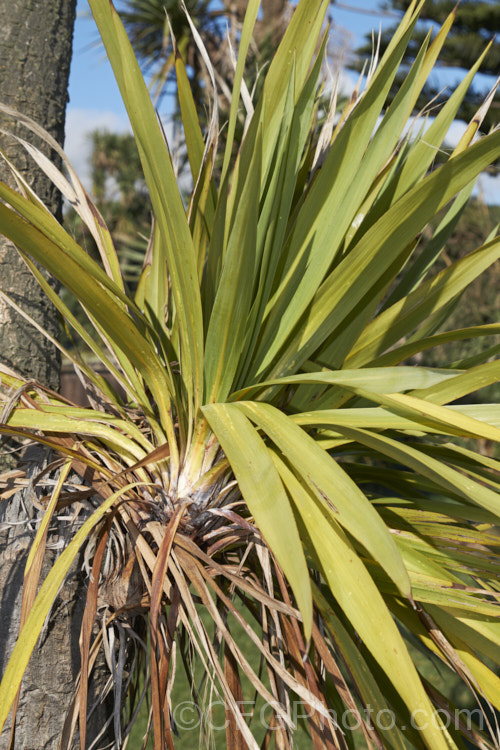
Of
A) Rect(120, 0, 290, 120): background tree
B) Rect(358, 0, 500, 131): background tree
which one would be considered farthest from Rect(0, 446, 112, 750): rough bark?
Rect(358, 0, 500, 131): background tree

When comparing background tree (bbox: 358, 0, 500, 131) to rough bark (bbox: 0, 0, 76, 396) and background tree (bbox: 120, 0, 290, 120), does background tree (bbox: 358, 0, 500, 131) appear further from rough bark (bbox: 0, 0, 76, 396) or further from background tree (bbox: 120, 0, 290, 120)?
rough bark (bbox: 0, 0, 76, 396)

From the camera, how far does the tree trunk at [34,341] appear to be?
112 cm

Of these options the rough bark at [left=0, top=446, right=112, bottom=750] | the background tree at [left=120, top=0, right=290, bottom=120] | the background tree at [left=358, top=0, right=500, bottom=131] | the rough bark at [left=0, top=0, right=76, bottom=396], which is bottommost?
the rough bark at [left=0, top=446, right=112, bottom=750]

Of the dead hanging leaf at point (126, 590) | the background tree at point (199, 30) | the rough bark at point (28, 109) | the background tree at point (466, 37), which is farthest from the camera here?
the background tree at point (466, 37)

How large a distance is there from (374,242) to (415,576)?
57 centimetres

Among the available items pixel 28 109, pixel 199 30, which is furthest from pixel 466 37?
pixel 28 109

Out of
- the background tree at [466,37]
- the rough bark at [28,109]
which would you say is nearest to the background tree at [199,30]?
the background tree at [466,37]

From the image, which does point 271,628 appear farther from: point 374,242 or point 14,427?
point 374,242

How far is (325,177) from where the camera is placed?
1.11 m

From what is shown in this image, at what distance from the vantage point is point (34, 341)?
134cm

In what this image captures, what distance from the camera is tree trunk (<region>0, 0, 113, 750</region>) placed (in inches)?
43.9

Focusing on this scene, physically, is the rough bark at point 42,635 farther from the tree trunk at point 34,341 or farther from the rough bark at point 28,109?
the rough bark at point 28,109

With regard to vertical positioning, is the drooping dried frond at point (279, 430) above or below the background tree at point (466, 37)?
below

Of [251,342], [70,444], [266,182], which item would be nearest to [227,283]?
[251,342]
